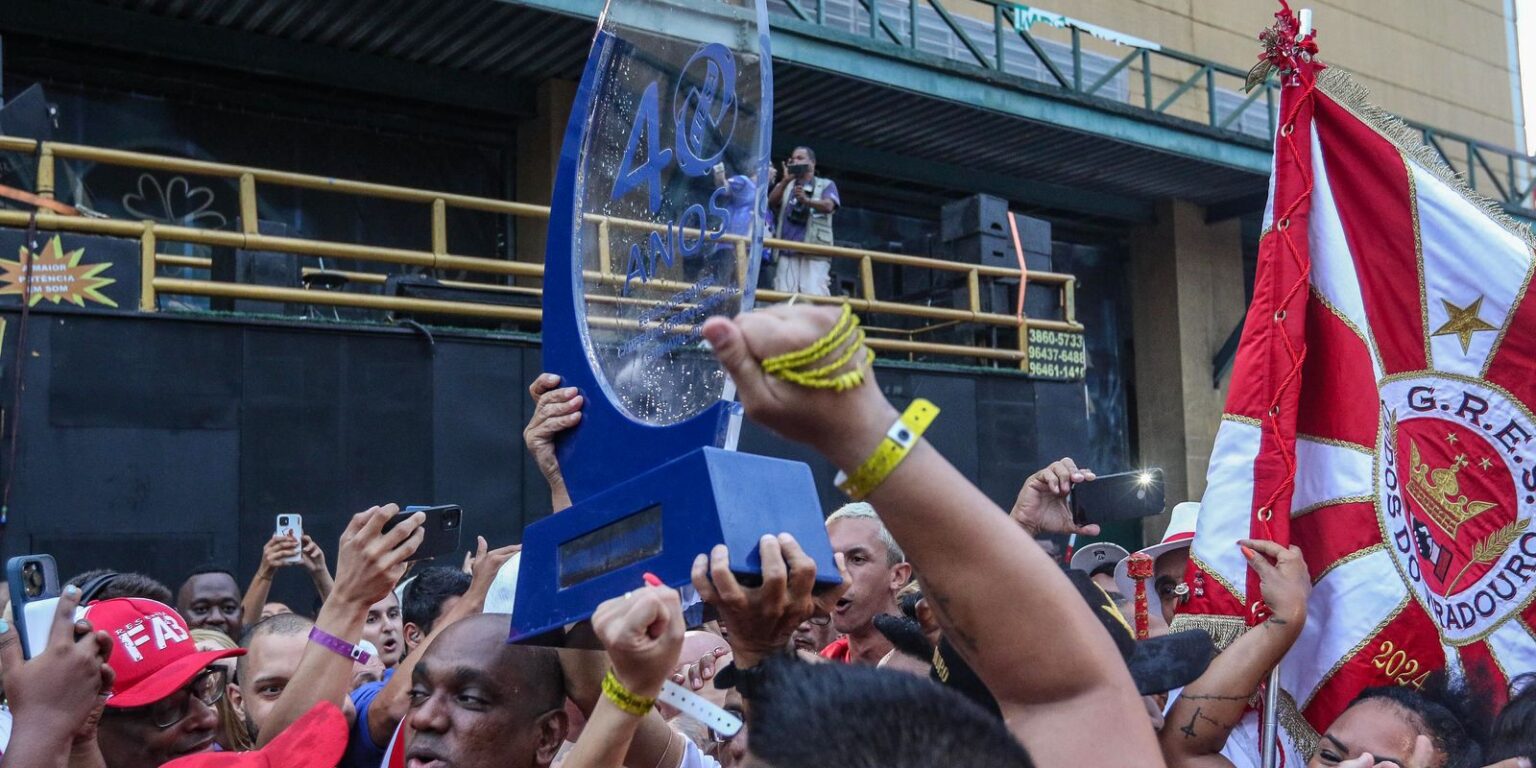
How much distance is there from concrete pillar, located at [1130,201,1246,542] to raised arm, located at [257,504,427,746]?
42.7 feet

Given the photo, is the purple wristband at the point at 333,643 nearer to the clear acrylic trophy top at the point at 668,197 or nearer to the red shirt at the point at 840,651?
the clear acrylic trophy top at the point at 668,197

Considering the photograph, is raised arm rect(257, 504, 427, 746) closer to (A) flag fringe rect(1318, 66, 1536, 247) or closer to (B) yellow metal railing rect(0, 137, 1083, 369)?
(A) flag fringe rect(1318, 66, 1536, 247)

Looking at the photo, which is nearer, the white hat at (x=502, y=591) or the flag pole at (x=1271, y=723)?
the white hat at (x=502, y=591)

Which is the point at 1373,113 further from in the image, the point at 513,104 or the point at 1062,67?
the point at 1062,67

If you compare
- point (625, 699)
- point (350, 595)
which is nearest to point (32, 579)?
point (350, 595)

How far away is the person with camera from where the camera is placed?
10.6 m

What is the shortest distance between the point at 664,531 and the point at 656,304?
422mm

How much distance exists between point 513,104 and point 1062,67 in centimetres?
594

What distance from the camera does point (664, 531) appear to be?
201 centimetres

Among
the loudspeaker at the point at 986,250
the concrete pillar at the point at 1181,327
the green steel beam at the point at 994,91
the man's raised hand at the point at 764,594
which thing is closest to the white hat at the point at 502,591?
the man's raised hand at the point at 764,594

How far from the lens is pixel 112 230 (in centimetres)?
776

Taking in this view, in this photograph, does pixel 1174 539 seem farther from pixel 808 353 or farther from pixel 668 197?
pixel 808 353

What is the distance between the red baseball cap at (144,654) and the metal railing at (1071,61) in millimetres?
8312

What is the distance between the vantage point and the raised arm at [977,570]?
1.50m
